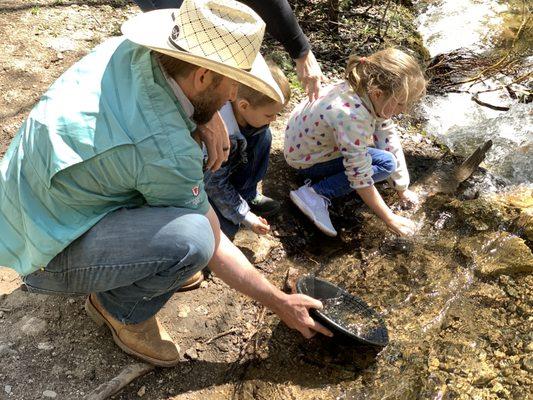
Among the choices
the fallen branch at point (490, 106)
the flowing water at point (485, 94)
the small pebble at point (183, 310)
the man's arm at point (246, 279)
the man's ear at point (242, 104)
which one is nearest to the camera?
the man's arm at point (246, 279)

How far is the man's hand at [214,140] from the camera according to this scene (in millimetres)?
1879

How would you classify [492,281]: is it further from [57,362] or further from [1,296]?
[1,296]

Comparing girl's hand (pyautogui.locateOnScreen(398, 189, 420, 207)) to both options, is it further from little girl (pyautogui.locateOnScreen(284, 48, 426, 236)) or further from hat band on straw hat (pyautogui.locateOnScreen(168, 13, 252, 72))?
hat band on straw hat (pyautogui.locateOnScreen(168, 13, 252, 72))

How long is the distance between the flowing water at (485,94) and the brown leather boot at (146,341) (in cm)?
230

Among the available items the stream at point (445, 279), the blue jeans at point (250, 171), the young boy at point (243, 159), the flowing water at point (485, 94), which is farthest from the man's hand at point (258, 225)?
the flowing water at point (485, 94)

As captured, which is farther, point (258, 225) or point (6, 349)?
point (258, 225)

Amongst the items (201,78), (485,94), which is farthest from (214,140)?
(485,94)

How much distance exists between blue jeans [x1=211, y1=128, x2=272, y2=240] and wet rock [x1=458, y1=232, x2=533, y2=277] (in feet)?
3.56

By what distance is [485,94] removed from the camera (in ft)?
13.6

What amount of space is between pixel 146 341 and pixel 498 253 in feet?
5.81

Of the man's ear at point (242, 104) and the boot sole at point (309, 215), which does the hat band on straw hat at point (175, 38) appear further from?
the boot sole at point (309, 215)

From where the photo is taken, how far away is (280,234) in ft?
9.20

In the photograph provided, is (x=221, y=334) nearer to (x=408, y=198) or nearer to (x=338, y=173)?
(x=338, y=173)

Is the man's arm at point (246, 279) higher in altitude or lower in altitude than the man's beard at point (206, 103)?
lower
